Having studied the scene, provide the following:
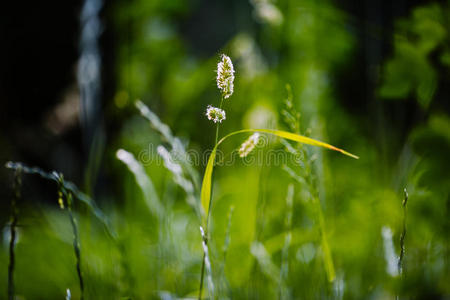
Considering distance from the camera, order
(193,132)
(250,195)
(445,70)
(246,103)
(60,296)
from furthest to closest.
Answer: (193,132) < (246,103) < (250,195) < (60,296) < (445,70)

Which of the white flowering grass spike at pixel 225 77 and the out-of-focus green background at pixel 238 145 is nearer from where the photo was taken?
the white flowering grass spike at pixel 225 77

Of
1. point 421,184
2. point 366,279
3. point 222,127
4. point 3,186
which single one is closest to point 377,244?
point 366,279

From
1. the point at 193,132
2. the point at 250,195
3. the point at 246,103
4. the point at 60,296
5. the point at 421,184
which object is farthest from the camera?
the point at 193,132

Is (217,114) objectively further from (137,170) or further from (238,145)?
(238,145)

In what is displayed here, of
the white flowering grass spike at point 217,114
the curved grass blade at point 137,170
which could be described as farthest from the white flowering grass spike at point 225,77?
the curved grass blade at point 137,170

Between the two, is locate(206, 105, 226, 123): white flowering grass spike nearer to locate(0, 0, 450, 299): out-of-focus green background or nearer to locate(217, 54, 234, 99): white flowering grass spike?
locate(217, 54, 234, 99): white flowering grass spike

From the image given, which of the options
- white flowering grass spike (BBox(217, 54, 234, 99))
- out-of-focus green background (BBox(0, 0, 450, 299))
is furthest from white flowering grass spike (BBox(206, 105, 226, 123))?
out-of-focus green background (BBox(0, 0, 450, 299))

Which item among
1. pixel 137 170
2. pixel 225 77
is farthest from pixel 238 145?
pixel 225 77

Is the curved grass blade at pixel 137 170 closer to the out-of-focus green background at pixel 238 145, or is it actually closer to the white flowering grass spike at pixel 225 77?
the out-of-focus green background at pixel 238 145

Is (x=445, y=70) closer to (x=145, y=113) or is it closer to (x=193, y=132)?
(x=145, y=113)
